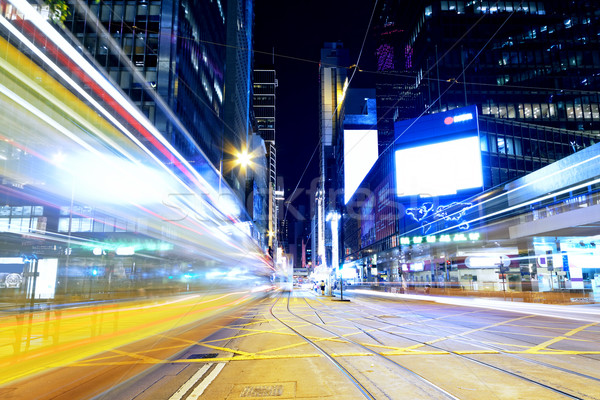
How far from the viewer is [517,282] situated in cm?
3578

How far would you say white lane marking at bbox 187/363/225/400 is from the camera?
5.91 metres

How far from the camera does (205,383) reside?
6.59 metres

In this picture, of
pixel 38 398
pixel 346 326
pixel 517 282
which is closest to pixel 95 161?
pixel 38 398

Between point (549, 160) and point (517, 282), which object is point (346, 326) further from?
point (549, 160)

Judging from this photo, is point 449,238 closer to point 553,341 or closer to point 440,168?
point 440,168

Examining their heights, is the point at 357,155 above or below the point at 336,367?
above

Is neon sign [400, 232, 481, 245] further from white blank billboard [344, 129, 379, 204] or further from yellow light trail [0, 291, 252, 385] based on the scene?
white blank billboard [344, 129, 379, 204]

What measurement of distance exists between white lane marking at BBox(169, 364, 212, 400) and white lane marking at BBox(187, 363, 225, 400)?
0.50 ft

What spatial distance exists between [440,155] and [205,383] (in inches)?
1838

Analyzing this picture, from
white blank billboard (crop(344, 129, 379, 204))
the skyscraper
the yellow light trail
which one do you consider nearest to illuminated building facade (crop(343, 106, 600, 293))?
the skyscraper

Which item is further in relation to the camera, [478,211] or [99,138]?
[478,211]

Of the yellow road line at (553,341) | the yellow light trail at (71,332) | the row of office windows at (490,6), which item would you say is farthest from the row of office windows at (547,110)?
the yellow light trail at (71,332)

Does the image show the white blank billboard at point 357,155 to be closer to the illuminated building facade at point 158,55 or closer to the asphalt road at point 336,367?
the illuminated building facade at point 158,55

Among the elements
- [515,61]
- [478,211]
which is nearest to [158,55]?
[478,211]
